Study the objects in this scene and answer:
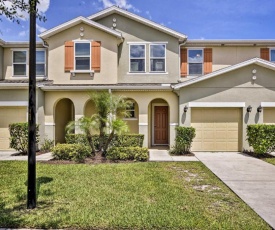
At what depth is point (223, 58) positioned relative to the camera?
17.3 m

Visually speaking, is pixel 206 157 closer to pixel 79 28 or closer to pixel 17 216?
pixel 17 216

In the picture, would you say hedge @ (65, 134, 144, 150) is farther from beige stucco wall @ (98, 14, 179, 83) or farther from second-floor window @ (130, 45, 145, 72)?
second-floor window @ (130, 45, 145, 72)

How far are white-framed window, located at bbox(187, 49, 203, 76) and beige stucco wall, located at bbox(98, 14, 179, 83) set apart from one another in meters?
1.46

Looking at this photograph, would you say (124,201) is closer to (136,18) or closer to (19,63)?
(136,18)

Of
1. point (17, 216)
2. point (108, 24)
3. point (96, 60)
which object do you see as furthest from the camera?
point (108, 24)

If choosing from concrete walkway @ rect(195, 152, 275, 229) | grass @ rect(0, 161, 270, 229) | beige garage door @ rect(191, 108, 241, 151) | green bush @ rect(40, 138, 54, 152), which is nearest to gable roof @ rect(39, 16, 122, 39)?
green bush @ rect(40, 138, 54, 152)

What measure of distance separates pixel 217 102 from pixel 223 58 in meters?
5.09

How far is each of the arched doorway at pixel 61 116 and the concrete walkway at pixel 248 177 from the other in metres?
9.07

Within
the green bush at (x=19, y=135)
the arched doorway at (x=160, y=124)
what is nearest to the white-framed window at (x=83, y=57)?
the green bush at (x=19, y=135)

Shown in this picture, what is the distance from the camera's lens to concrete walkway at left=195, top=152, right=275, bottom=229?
5.88 m

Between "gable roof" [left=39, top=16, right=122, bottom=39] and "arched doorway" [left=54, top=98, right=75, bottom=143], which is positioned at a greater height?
"gable roof" [left=39, top=16, right=122, bottom=39]

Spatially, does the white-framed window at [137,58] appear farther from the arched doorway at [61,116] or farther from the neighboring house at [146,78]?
the arched doorway at [61,116]

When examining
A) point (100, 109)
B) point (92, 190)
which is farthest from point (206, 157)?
point (92, 190)

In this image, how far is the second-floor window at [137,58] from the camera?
53.0 ft
